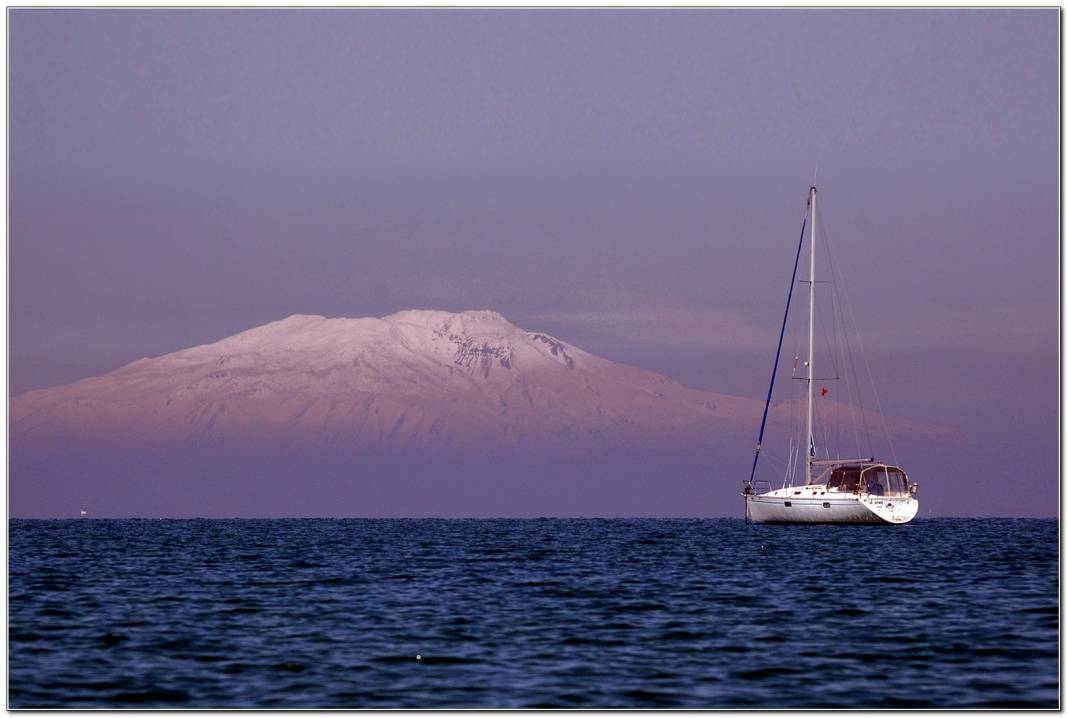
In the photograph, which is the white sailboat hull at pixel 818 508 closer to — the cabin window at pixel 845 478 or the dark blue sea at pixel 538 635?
the cabin window at pixel 845 478

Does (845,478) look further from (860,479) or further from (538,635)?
(538,635)

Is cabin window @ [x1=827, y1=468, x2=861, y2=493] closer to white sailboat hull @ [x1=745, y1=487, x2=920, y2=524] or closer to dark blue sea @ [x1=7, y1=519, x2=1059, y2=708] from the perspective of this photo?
white sailboat hull @ [x1=745, y1=487, x2=920, y2=524]

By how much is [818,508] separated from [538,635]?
7586 cm

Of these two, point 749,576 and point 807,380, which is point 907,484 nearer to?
point 807,380

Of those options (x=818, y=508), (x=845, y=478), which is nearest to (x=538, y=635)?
(x=818, y=508)

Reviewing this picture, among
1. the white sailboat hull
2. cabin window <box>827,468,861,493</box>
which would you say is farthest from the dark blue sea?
cabin window <box>827,468,861,493</box>

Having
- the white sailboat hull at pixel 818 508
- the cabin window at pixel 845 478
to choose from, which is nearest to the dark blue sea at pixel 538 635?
the white sailboat hull at pixel 818 508

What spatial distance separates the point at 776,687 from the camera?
2822cm

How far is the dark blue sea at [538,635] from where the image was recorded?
2777 cm

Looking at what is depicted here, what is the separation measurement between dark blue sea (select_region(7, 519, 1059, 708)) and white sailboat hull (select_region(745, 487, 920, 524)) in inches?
1727

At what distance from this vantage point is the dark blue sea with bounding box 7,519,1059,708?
91.1 ft

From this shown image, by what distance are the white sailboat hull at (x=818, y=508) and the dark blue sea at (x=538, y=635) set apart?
43868 mm

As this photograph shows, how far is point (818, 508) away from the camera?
109 meters

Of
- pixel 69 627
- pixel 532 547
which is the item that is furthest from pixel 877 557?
pixel 69 627
